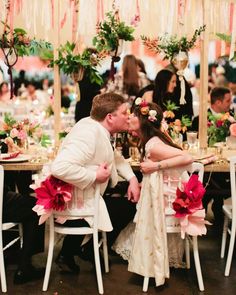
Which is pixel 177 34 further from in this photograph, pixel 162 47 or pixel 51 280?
pixel 51 280

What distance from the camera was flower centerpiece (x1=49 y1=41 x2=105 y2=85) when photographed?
4.07 metres

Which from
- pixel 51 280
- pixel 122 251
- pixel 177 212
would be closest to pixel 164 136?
pixel 177 212

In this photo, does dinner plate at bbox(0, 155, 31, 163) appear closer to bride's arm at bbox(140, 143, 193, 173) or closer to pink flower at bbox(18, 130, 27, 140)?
pink flower at bbox(18, 130, 27, 140)

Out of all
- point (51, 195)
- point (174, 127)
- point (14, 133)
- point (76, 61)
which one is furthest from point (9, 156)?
point (174, 127)

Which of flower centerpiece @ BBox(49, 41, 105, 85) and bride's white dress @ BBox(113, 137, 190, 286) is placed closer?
bride's white dress @ BBox(113, 137, 190, 286)

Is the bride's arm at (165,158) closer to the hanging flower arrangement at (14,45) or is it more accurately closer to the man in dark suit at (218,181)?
the man in dark suit at (218,181)

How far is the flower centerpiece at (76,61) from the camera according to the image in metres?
4.07

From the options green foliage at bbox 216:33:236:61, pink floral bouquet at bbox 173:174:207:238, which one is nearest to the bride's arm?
pink floral bouquet at bbox 173:174:207:238

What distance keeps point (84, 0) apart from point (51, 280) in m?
2.40

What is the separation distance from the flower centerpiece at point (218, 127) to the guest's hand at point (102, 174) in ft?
4.66

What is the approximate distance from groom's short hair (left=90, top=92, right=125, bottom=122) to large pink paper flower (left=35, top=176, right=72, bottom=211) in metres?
0.49

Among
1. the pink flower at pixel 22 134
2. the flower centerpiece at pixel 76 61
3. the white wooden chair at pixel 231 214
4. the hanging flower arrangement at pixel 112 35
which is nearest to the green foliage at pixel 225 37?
the hanging flower arrangement at pixel 112 35

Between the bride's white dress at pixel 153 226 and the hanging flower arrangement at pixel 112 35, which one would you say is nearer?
the bride's white dress at pixel 153 226

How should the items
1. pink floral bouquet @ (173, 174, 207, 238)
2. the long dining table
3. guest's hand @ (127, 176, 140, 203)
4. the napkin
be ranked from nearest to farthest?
pink floral bouquet @ (173, 174, 207, 238) → guest's hand @ (127, 176, 140, 203) → the long dining table → the napkin
